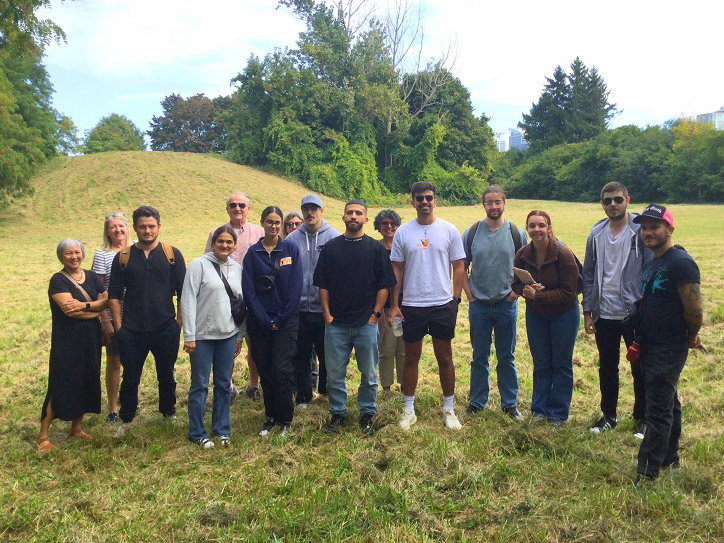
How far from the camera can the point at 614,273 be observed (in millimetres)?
4395

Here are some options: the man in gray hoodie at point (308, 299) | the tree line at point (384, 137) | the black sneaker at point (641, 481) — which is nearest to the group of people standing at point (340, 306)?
the man in gray hoodie at point (308, 299)

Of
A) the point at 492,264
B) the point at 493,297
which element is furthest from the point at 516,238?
the point at 493,297

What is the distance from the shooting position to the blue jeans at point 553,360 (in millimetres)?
4570

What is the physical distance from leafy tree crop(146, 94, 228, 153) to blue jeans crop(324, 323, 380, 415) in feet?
196

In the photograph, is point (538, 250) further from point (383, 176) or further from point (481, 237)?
A: point (383, 176)

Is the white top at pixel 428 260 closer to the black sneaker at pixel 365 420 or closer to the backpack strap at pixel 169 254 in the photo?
the black sneaker at pixel 365 420

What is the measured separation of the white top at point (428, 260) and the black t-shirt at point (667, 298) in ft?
5.02

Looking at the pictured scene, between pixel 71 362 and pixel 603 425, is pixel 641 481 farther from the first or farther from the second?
pixel 71 362

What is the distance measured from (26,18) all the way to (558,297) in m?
7.28

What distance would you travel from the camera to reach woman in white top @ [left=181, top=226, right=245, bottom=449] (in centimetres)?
429

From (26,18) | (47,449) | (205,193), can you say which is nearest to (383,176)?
(205,193)

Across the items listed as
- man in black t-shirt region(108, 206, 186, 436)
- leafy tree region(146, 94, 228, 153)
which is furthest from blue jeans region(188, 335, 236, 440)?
leafy tree region(146, 94, 228, 153)

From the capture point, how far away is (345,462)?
151 inches

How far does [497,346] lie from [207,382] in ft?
8.67
